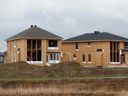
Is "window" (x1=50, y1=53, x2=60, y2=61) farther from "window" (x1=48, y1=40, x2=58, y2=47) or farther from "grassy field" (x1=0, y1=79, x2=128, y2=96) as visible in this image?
"grassy field" (x1=0, y1=79, x2=128, y2=96)

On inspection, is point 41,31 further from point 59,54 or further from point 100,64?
point 100,64

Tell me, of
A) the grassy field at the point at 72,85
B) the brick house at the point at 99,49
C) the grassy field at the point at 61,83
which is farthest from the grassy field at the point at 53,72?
the brick house at the point at 99,49

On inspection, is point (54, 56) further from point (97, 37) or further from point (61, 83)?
point (61, 83)

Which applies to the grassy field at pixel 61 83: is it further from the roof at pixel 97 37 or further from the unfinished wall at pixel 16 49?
the roof at pixel 97 37

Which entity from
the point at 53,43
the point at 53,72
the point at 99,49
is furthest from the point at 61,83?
the point at 99,49

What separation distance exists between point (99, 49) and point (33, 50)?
1350 centimetres

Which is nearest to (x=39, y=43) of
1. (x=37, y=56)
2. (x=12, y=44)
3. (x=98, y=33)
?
(x=37, y=56)

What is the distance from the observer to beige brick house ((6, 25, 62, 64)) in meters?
88.2

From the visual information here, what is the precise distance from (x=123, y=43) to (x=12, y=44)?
22.2 metres

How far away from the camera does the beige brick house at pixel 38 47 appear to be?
8825 cm

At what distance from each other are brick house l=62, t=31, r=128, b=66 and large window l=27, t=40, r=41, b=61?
1109 cm

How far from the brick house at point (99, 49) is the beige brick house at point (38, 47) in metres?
7.92

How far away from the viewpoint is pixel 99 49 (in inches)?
3696

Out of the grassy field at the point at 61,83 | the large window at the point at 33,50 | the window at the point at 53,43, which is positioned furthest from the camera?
the window at the point at 53,43
